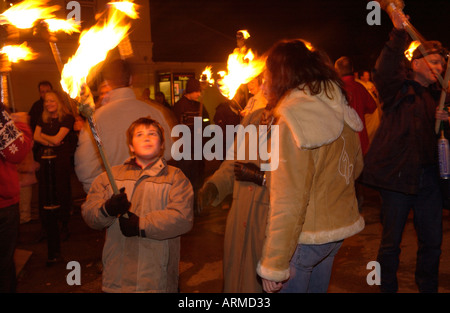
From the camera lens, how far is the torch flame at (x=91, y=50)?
2.76m

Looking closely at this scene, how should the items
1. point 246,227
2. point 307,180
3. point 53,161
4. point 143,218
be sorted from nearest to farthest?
point 307,180 < point 246,227 < point 143,218 < point 53,161

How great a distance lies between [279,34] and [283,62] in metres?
17.2

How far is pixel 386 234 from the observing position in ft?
13.3

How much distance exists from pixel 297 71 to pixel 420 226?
224cm

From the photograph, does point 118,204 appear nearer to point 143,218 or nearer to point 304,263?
point 143,218

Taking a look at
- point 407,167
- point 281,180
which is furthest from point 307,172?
point 407,167

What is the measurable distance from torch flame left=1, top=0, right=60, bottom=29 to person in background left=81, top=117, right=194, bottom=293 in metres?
1.02

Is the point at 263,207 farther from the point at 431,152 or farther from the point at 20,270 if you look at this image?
the point at 20,270

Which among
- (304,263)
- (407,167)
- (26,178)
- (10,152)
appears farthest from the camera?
(26,178)

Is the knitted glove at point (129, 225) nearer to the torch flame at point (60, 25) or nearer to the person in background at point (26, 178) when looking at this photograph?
the torch flame at point (60, 25)

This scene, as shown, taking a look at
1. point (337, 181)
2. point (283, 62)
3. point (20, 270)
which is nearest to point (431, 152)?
point (337, 181)

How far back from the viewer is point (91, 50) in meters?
3.00

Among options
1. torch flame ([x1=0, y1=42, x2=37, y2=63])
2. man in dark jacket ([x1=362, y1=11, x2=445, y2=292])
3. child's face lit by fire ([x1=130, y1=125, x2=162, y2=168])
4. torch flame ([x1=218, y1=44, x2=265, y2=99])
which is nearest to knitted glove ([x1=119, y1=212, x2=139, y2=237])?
child's face lit by fire ([x1=130, y1=125, x2=162, y2=168])

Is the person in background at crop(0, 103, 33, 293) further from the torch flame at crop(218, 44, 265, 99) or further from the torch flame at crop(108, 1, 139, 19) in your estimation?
the torch flame at crop(218, 44, 265, 99)
